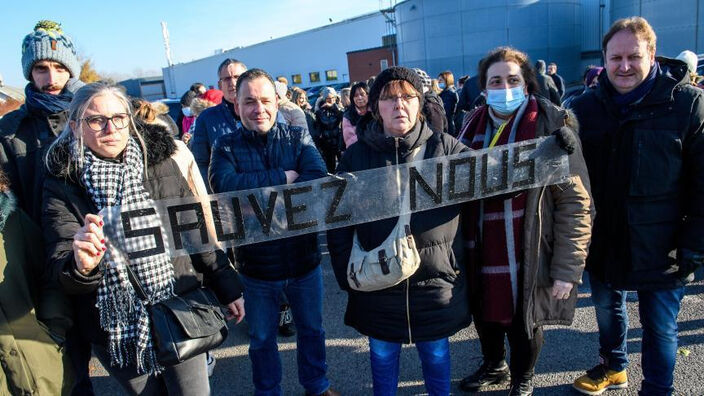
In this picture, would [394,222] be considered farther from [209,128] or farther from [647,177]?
[209,128]

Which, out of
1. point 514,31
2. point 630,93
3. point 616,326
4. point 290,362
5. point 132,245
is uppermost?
point 514,31

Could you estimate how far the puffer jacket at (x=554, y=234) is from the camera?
2207mm

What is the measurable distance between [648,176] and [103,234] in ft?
8.59

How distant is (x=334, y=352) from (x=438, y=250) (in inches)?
67.3

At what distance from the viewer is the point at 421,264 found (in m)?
2.17

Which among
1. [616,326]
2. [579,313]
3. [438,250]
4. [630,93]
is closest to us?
[438,250]

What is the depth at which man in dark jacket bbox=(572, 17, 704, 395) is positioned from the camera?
2230 millimetres

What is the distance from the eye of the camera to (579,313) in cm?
373

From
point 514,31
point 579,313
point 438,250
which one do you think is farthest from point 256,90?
point 514,31

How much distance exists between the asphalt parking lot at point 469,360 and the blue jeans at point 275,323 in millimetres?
454

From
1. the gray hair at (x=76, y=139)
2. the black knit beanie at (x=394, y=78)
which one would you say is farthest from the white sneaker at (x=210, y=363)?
the black knit beanie at (x=394, y=78)

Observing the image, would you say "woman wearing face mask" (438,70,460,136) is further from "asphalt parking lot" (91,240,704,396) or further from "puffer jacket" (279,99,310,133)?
"asphalt parking lot" (91,240,704,396)

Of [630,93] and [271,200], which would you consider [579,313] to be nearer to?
[630,93]

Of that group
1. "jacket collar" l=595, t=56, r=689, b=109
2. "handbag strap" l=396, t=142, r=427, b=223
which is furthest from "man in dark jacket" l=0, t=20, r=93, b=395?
"jacket collar" l=595, t=56, r=689, b=109
